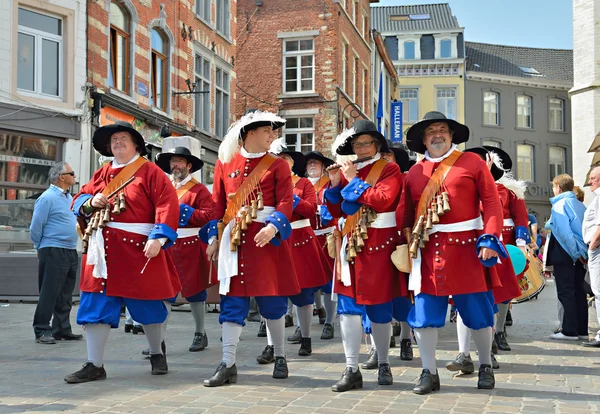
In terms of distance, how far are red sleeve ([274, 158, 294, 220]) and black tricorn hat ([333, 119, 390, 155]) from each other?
436 mm

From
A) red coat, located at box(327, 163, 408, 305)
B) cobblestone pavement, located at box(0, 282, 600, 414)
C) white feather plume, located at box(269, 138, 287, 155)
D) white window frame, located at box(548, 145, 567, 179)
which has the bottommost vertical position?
cobblestone pavement, located at box(0, 282, 600, 414)

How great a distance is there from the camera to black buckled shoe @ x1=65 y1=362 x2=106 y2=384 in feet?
18.8

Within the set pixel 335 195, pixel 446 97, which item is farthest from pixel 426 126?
pixel 446 97

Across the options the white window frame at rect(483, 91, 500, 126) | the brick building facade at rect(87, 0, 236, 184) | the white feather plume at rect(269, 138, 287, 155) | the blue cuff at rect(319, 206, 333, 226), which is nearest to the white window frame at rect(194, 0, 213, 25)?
the brick building facade at rect(87, 0, 236, 184)

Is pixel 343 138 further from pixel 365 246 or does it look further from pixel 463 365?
pixel 463 365

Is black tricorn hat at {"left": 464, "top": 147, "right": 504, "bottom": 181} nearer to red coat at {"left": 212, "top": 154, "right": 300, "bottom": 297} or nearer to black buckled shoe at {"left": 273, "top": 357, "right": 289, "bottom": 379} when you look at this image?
red coat at {"left": 212, "top": 154, "right": 300, "bottom": 297}

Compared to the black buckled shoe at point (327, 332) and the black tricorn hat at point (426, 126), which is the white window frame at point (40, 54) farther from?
the black tricorn hat at point (426, 126)

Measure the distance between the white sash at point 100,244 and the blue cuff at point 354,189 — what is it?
1517 mm

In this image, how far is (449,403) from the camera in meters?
5.13

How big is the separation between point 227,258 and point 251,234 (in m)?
0.25

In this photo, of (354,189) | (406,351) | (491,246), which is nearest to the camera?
(491,246)

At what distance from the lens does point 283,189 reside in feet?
19.6

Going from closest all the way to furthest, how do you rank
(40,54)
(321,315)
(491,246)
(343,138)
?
(491,246), (343,138), (321,315), (40,54)

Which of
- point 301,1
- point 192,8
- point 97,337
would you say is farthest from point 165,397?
point 301,1
